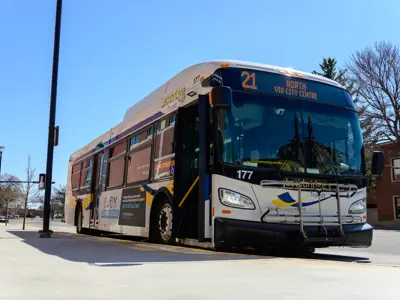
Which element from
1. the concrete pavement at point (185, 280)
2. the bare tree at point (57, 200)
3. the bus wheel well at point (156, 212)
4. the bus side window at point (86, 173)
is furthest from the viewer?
the bare tree at point (57, 200)

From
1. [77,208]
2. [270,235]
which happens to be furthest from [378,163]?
[77,208]

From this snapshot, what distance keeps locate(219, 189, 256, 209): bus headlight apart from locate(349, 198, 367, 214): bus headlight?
201 centimetres

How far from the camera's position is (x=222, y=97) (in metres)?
6.57

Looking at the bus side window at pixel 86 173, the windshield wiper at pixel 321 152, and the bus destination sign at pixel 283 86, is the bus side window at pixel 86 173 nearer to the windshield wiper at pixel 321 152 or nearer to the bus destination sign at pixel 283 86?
the bus destination sign at pixel 283 86

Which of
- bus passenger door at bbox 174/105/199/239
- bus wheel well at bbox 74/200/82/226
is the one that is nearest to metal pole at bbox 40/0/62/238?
bus wheel well at bbox 74/200/82/226

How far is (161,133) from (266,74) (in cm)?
258

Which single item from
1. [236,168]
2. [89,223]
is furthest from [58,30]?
[236,168]

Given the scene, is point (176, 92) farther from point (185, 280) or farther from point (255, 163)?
point (185, 280)

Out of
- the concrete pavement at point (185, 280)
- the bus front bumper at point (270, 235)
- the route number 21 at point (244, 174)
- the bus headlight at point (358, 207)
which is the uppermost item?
the route number 21 at point (244, 174)

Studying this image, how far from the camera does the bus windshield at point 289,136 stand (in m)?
6.87

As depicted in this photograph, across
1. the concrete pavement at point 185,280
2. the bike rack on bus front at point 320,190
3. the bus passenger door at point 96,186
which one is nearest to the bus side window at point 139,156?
the bus passenger door at point 96,186

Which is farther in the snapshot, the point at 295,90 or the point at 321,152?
the point at 295,90

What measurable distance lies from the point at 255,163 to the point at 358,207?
2225 mm

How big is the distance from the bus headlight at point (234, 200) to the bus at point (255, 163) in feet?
0.05
